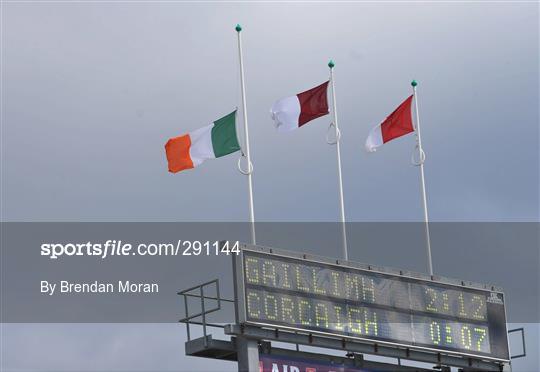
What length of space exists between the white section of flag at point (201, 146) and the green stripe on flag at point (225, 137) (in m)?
0.11

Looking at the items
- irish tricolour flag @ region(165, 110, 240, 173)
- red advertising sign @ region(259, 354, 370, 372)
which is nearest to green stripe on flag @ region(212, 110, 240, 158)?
irish tricolour flag @ region(165, 110, 240, 173)

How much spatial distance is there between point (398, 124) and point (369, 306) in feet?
23.0

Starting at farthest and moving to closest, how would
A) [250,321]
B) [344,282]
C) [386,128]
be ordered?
[386,128] < [344,282] < [250,321]

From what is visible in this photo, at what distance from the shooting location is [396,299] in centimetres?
3706

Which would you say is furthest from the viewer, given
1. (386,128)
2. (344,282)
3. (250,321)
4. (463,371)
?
(386,128)

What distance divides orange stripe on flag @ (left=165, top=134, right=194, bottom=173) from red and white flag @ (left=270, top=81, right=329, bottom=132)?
2.73 metres

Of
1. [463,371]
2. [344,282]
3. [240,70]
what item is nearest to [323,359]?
[344,282]

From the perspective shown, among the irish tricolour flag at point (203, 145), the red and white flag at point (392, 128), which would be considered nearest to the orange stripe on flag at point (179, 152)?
the irish tricolour flag at point (203, 145)

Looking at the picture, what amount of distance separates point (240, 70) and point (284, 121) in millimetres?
1908

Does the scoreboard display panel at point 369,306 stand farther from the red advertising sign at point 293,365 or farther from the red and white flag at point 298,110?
the red and white flag at point 298,110

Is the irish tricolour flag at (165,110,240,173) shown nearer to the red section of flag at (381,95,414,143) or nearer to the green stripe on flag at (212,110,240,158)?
the green stripe on flag at (212,110,240,158)

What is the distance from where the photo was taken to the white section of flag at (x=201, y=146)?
38094 mm

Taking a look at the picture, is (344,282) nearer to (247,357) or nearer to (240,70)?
(247,357)

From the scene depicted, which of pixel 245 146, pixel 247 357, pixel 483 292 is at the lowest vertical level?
pixel 247 357
